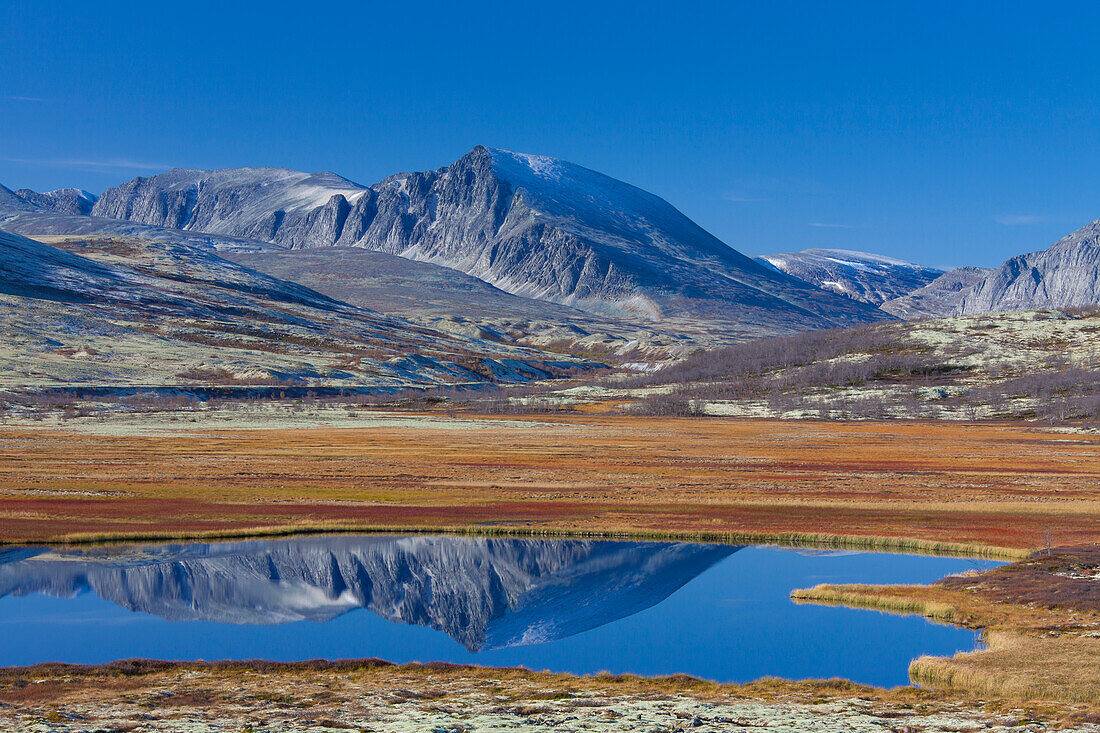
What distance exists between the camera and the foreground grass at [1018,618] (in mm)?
24359

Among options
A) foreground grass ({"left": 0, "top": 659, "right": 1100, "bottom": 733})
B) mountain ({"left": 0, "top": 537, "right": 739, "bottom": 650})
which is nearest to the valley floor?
foreground grass ({"left": 0, "top": 659, "right": 1100, "bottom": 733})

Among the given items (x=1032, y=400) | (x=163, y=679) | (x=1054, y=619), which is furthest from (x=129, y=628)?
(x=1032, y=400)

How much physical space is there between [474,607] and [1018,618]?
20.0 meters

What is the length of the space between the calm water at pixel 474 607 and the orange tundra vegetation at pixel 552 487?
4058 millimetres

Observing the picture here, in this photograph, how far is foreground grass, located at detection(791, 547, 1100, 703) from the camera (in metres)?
24.4

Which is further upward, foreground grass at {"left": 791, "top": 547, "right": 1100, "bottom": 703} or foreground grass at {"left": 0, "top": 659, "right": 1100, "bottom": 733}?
foreground grass at {"left": 791, "top": 547, "right": 1100, "bottom": 703}

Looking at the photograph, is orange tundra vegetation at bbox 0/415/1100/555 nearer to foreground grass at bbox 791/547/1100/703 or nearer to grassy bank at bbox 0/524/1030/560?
grassy bank at bbox 0/524/1030/560

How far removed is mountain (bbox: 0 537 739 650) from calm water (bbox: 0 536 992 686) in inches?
4.7

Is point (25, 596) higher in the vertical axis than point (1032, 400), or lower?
lower

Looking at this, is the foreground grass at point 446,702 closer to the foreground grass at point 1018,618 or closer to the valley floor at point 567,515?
the valley floor at point 567,515

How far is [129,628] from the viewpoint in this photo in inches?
1334

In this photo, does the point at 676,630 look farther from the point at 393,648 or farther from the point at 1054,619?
the point at 1054,619

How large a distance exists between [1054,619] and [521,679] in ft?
59.8

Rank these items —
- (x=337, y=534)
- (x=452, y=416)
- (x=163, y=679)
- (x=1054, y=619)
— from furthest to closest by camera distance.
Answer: (x=452, y=416), (x=337, y=534), (x=1054, y=619), (x=163, y=679)
